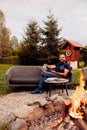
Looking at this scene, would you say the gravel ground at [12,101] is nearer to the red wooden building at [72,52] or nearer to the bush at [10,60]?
the red wooden building at [72,52]

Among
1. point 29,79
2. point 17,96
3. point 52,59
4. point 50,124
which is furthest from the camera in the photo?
point 52,59

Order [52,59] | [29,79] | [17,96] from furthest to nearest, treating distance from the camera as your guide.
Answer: [52,59] → [29,79] → [17,96]

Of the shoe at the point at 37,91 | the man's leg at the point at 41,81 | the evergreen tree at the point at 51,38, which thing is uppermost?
the evergreen tree at the point at 51,38

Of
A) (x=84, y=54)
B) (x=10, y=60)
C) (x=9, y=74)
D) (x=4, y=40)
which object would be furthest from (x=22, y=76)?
(x=4, y=40)

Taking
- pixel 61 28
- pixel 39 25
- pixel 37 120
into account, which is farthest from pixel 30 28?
pixel 37 120

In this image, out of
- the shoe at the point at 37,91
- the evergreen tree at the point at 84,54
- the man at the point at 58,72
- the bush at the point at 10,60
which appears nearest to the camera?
the man at the point at 58,72

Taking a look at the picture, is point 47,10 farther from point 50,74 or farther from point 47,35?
point 50,74

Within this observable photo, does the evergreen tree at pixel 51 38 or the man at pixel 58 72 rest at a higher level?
the evergreen tree at pixel 51 38

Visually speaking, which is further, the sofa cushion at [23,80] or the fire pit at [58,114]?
the sofa cushion at [23,80]

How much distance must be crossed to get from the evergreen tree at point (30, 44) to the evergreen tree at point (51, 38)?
0.68 metres

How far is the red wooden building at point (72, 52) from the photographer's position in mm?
25750

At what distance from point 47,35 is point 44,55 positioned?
5.61 ft

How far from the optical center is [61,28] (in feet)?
82.3

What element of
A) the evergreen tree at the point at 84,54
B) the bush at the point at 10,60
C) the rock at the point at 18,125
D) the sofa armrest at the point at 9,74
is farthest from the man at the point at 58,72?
the bush at the point at 10,60
